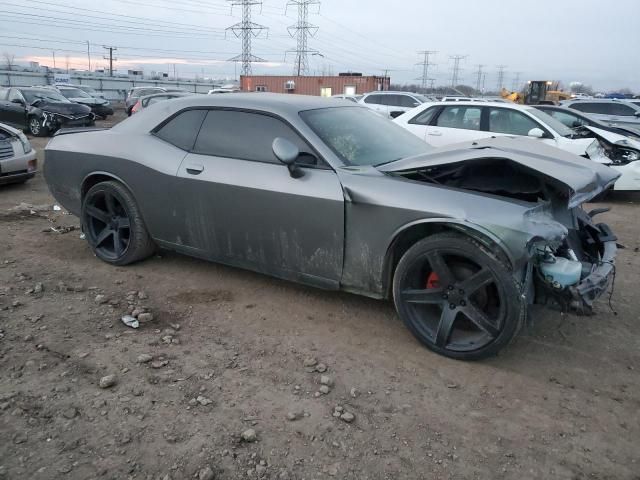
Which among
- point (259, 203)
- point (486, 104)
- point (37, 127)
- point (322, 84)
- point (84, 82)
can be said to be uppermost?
point (322, 84)

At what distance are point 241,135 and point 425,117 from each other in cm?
608

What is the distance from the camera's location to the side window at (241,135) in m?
3.75

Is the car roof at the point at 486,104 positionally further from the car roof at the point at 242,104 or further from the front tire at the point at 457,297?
the front tire at the point at 457,297

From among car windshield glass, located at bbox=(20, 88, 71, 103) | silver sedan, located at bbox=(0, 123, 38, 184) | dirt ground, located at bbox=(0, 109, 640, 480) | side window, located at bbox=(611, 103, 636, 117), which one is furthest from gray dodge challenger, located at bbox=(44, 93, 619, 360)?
car windshield glass, located at bbox=(20, 88, 71, 103)

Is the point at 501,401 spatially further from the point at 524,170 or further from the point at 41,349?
the point at 41,349

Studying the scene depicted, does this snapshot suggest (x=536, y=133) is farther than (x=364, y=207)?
Yes

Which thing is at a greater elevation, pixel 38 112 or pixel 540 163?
pixel 540 163

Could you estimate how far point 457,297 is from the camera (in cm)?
313

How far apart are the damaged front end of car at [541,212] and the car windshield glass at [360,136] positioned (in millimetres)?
402

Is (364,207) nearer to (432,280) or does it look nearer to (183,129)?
(432,280)

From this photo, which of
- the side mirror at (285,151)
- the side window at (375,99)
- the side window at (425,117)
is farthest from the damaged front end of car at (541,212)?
the side window at (375,99)

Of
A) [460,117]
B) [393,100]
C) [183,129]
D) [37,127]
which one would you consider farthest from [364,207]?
[393,100]

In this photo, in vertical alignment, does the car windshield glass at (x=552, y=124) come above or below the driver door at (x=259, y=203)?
above

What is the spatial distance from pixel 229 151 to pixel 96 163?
1.41 meters
